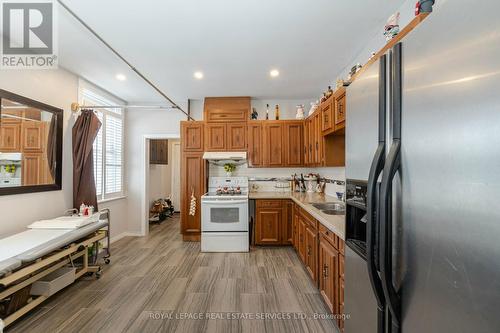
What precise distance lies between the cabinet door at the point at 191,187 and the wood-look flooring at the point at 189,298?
73 centimetres

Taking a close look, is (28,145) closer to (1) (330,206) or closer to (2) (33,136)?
(2) (33,136)

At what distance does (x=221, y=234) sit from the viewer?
3744 mm

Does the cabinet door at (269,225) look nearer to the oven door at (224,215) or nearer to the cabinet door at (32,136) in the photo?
the oven door at (224,215)

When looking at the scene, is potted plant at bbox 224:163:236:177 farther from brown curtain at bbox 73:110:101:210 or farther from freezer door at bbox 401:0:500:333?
freezer door at bbox 401:0:500:333

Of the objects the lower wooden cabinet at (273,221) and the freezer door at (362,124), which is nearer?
the freezer door at (362,124)

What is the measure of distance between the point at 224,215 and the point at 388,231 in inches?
123

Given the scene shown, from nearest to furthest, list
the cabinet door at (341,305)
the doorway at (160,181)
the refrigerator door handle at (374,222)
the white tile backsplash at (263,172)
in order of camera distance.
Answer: the refrigerator door handle at (374,222) < the cabinet door at (341,305) < the white tile backsplash at (263,172) < the doorway at (160,181)

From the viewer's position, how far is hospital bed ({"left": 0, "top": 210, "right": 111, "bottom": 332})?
181 cm

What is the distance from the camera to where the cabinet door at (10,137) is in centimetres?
232

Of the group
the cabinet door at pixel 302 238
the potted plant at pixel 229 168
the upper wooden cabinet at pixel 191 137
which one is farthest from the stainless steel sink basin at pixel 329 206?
the upper wooden cabinet at pixel 191 137

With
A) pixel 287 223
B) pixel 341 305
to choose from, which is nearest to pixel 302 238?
pixel 287 223

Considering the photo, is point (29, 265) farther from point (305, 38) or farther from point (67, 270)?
point (305, 38)

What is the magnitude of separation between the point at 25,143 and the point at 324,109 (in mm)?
3601

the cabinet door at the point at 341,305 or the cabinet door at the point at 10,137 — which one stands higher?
the cabinet door at the point at 10,137
